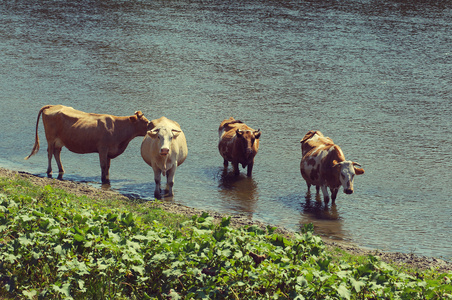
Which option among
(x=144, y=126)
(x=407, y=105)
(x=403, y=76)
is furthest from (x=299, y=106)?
(x=144, y=126)

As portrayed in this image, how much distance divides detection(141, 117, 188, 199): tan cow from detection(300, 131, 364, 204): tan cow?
115 inches

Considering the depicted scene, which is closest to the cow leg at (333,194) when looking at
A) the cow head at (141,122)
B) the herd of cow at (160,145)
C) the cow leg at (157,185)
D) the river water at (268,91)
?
the herd of cow at (160,145)

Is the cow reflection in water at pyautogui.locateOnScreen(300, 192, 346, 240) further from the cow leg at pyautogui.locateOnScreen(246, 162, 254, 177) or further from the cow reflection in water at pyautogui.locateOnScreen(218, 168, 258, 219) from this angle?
the cow leg at pyautogui.locateOnScreen(246, 162, 254, 177)

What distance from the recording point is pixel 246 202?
558 inches

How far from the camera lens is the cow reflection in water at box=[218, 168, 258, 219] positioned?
1378 cm

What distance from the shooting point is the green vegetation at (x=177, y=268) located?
19.9 ft

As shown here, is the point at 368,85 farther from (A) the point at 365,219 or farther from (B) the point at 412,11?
(B) the point at 412,11

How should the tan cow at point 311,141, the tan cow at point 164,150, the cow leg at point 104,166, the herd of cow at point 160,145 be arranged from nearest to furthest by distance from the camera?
the tan cow at point 164,150 < the herd of cow at point 160,145 < the cow leg at point 104,166 < the tan cow at point 311,141

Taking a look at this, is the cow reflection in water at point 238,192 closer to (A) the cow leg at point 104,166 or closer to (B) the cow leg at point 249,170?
(B) the cow leg at point 249,170

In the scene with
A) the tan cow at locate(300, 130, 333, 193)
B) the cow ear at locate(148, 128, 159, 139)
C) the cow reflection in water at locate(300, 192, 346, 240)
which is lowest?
the cow reflection in water at locate(300, 192, 346, 240)

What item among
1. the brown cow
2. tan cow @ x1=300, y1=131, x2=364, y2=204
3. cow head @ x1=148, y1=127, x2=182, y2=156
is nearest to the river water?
the brown cow

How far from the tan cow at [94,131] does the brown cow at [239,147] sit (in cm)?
232

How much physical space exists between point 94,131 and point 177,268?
29.0ft

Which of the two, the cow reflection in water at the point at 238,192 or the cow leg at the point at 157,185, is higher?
the cow leg at the point at 157,185
